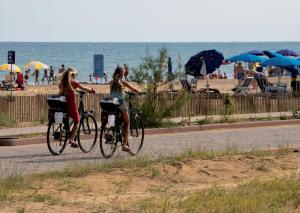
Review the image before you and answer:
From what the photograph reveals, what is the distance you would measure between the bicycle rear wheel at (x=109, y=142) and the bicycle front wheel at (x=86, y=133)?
1.74ft

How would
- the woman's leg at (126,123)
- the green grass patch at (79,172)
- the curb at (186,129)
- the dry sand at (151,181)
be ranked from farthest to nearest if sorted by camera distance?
the curb at (186,129), the woman's leg at (126,123), the green grass patch at (79,172), the dry sand at (151,181)

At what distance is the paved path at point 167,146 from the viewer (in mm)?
14398

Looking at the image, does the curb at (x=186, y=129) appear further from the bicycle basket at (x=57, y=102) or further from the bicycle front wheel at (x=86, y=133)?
the bicycle basket at (x=57, y=102)

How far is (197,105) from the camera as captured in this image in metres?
25.7

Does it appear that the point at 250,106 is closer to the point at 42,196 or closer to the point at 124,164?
the point at 124,164

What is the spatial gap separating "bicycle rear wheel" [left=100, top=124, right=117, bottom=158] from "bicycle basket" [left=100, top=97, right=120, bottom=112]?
31 cm

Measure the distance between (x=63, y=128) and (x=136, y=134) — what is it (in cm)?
134

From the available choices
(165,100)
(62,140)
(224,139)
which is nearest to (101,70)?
(165,100)

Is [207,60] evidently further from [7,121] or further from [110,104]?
[110,104]

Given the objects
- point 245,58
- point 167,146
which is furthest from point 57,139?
point 245,58

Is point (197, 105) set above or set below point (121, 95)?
below

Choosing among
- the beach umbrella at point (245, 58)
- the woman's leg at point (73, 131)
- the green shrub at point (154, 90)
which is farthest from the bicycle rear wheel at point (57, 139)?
the beach umbrella at point (245, 58)

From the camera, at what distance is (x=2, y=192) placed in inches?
408

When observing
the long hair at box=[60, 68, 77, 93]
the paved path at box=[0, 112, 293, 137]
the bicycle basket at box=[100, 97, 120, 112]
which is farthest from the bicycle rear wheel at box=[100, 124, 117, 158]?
the paved path at box=[0, 112, 293, 137]
